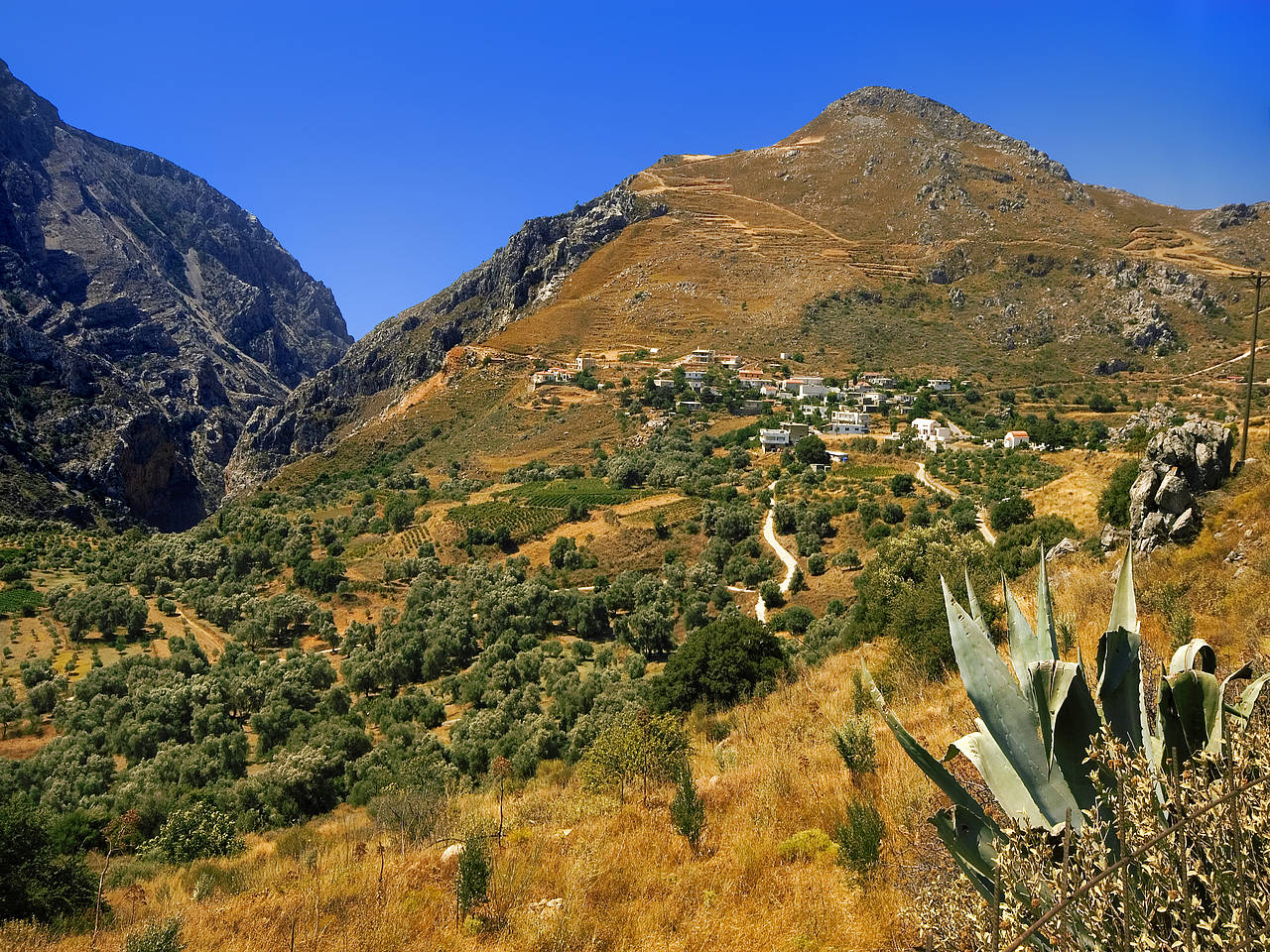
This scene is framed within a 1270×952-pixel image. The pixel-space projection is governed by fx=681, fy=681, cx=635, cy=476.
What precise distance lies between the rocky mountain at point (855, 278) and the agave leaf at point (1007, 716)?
6580 centimetres

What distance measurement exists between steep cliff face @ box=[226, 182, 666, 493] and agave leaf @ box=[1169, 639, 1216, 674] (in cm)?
8413

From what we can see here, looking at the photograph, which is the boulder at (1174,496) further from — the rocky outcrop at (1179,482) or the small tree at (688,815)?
the small tree at (688,815)

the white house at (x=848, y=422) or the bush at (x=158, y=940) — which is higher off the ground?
the white house at (x=848, y=422)

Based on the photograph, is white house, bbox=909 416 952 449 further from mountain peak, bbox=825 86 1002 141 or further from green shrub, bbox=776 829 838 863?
mountain peak, bbox=825 86 1002 141

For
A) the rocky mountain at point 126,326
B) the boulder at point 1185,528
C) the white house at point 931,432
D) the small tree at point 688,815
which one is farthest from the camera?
the rocky mountain at point 126,326

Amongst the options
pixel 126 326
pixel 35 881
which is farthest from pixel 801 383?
pixel 126 326

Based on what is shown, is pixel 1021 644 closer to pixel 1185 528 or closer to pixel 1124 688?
pixel 1124 688

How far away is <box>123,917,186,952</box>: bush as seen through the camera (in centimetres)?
387

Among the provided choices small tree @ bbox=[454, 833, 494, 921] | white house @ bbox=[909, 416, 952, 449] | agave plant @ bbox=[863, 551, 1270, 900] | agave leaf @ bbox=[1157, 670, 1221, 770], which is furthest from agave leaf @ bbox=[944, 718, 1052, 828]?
white house @ bbox=[909, 416, 952, 449]

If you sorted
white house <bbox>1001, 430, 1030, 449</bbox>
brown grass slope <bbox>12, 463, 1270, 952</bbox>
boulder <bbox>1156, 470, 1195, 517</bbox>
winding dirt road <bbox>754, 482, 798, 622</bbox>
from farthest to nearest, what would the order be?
white house <bbox>1001, 430, 1030, 449</bbox>, winding dirt road <bbox>754, 482, 798, 622</bbox>, boulder <bbox>1156, 470, 1195, 517</bbox>, brown grass slope <bbox>12, 463, 1270, 952</bbox>

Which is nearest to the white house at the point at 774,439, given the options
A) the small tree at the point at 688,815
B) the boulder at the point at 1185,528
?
the boulder at the point at 1185,528

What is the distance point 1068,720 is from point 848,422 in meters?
50.0

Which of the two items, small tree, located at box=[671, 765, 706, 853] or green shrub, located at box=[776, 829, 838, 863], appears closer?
green shrub, located at box=[776, 829, 838, 863]

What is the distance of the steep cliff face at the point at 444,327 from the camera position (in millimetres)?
86688
